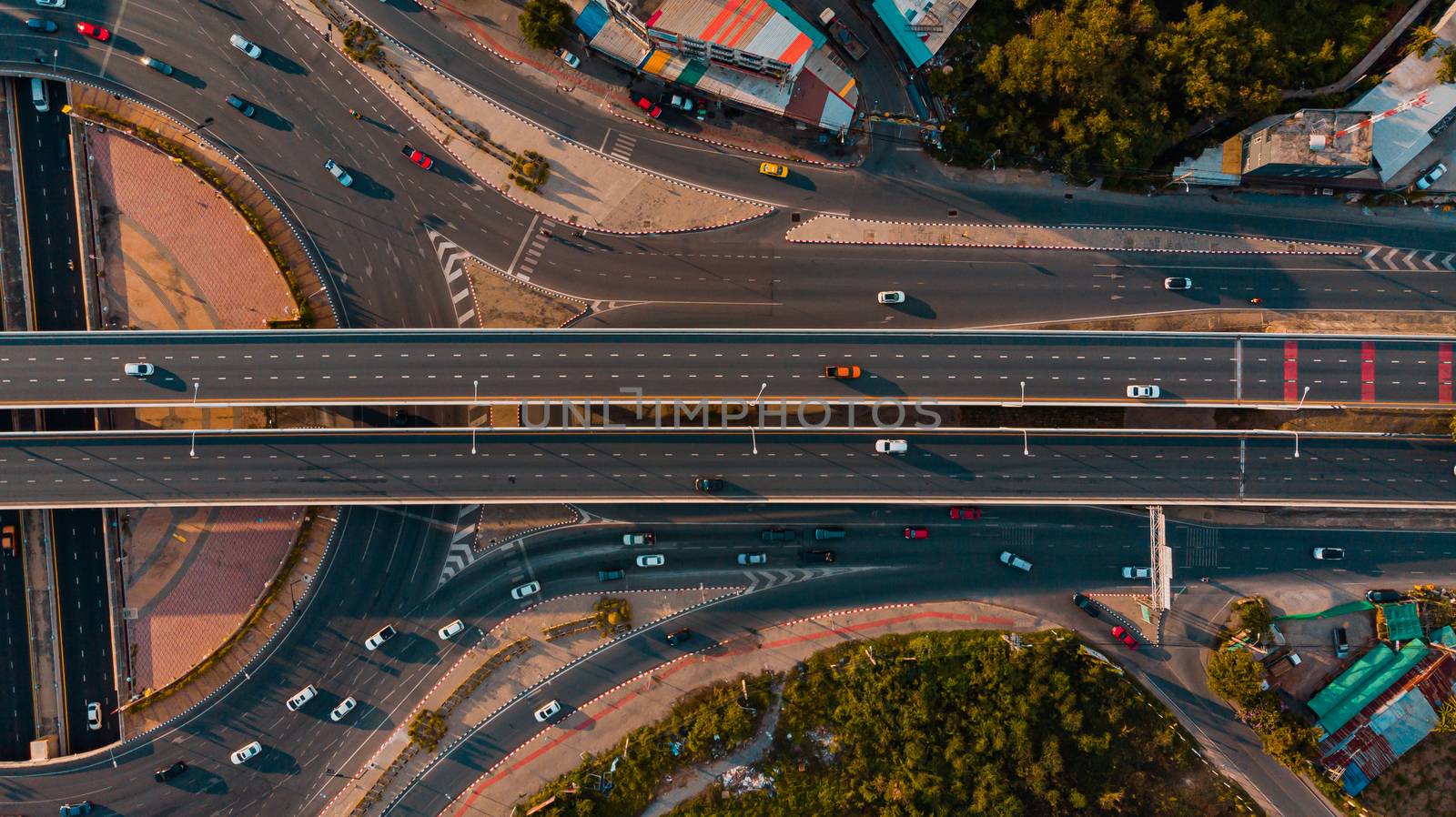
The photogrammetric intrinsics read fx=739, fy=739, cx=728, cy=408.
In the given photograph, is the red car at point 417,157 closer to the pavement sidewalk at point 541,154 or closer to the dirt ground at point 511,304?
the pavement sidewalk at point 541,154

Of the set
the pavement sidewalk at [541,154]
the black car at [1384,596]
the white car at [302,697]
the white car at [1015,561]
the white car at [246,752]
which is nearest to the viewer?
the white car at [246,752]

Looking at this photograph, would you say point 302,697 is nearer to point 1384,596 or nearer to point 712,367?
point 712,367

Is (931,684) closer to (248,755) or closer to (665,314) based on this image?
(665,314)

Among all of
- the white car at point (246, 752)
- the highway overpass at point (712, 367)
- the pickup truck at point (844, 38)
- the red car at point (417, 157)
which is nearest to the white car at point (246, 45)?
the red car at point (417, 157)

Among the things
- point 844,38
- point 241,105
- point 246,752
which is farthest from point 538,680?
point 844,38

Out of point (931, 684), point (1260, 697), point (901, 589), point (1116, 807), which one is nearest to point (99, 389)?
point (901, 589)

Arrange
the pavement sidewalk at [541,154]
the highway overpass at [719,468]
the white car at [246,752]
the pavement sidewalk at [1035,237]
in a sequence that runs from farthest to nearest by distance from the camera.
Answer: the pavement sidewalk at [1035,237], the pavement sidewalk at [541,154], the white car at [246,752], the highway overpass at [719,468]
